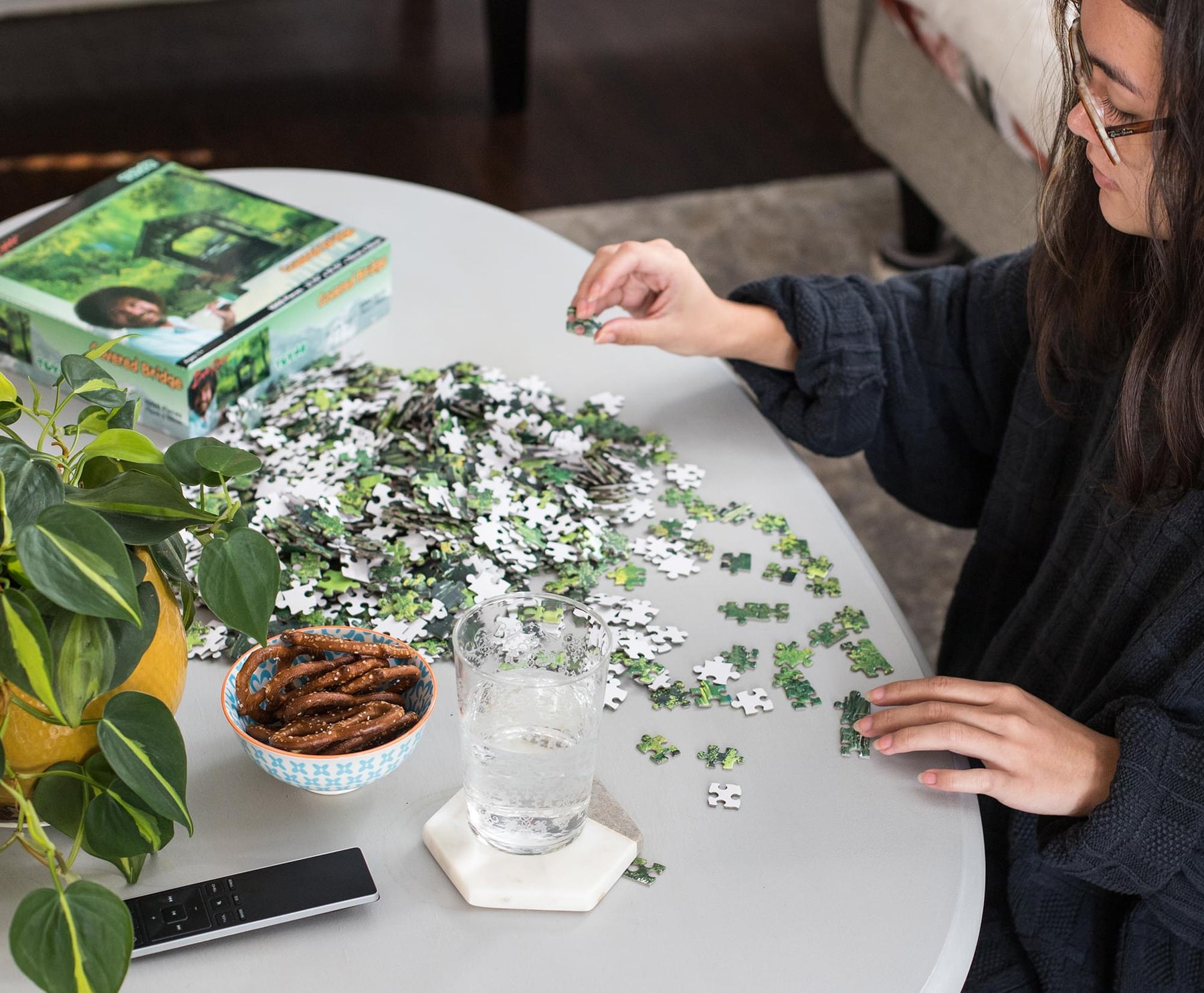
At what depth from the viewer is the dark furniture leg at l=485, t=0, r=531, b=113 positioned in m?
3.13

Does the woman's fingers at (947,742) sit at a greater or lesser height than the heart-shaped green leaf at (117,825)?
lesser

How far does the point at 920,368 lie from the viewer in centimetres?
120

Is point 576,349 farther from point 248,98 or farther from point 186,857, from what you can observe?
point 248,98

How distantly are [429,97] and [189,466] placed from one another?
2.85 meters

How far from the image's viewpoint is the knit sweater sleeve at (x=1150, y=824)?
84 centimetres

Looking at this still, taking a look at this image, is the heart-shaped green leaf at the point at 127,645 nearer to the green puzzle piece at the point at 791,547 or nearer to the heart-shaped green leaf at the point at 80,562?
the heart-shaped green leaf at the point at 80,562

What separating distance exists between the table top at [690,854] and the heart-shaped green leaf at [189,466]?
0.21m

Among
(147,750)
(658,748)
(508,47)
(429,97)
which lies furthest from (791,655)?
(429,97)

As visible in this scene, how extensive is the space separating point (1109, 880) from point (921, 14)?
186 centimetres

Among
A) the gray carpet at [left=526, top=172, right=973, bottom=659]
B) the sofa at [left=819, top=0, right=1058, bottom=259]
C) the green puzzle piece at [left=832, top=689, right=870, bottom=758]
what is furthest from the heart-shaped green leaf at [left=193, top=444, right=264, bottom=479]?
the gray carpet at [left=526, top=172, right=973, bottom=659]

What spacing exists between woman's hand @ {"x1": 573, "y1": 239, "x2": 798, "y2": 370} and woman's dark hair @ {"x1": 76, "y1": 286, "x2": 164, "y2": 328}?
0.39 meters

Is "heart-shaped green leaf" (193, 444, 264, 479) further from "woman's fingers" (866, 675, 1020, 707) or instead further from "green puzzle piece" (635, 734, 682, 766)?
"woman's fingers" (866, 675, 1020, 707)

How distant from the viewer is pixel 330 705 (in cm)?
80

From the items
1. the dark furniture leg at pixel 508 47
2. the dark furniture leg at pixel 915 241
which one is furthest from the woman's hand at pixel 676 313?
the dark furniture leg at pixel 508 47
